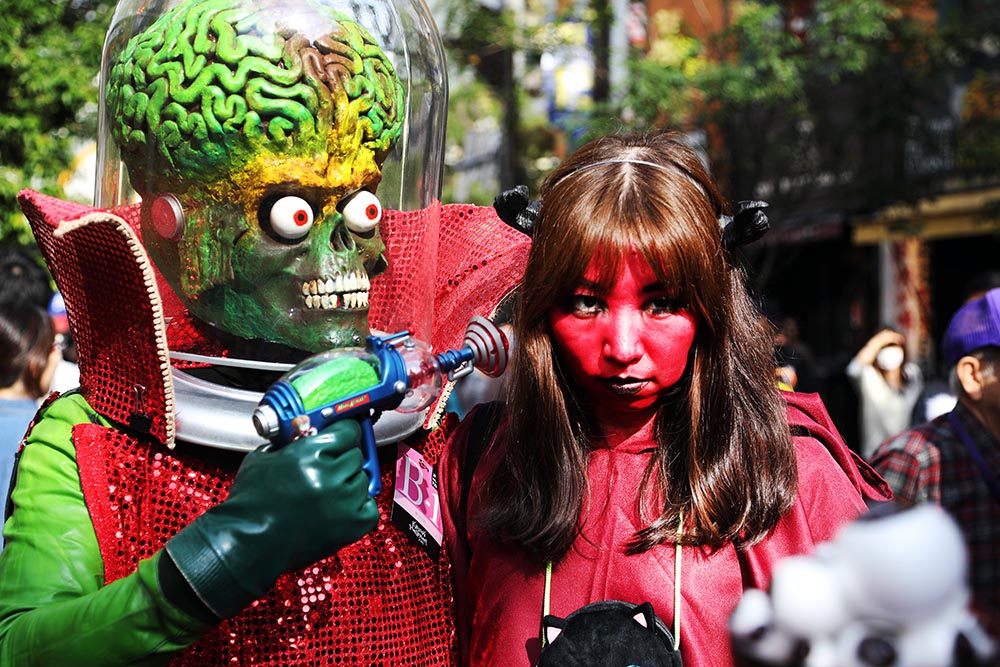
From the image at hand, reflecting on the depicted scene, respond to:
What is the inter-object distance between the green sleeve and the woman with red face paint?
Result: 627mm

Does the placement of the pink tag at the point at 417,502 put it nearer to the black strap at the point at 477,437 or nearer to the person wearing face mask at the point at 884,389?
the black strap at the point at 477,437

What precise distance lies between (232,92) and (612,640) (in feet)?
3.32

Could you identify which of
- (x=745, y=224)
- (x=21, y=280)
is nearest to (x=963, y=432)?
(x=745, y=224)

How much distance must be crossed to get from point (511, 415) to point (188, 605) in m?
0.73

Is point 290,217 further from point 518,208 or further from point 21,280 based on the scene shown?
point 21,280

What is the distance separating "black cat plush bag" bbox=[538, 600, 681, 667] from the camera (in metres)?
1.65

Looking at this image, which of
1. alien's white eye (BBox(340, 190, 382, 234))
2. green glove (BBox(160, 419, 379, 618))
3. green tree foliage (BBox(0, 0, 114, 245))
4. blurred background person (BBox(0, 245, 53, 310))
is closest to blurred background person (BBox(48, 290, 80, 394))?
blurred background person (BBox(0, 245, 53, 310))

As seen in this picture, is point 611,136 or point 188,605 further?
point 611,136

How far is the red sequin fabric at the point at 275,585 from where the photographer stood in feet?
5.31

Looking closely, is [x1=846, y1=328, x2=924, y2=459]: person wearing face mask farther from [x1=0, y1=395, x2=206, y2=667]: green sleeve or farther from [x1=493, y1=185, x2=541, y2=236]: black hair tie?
Result: [x1=0, y1=395, x2=206, y2=667]: green sleeve

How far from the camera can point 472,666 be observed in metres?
1.84

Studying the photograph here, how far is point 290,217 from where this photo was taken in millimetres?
1618

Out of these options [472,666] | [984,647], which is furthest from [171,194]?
[984,647]

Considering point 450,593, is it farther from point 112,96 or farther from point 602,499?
point 112,96
